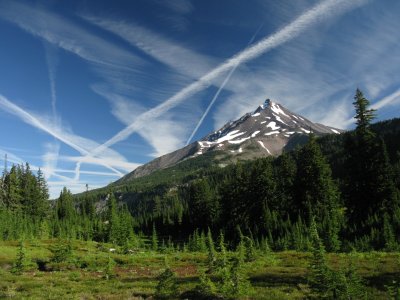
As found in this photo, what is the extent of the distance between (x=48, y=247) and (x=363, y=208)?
47053 millimetres

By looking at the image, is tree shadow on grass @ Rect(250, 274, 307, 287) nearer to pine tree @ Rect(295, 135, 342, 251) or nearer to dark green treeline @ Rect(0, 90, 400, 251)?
dark green treeline @ Rect(0, 90, 400, 251)

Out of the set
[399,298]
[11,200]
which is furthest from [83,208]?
[399,298]

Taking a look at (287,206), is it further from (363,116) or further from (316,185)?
(363,116)

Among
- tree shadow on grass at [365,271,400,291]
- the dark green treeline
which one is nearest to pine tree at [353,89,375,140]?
the dark green treeline

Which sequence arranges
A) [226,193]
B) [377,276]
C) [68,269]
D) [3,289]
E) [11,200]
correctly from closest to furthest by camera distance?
[377,276]
[3,289]
[68,269]
[226,193]
[11,200]

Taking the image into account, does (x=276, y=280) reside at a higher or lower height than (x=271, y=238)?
lower

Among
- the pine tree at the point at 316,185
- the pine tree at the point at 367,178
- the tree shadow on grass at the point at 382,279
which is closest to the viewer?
the tree shadow on grass at the point at 382,279

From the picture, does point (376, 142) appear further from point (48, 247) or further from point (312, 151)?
point (48, 247)

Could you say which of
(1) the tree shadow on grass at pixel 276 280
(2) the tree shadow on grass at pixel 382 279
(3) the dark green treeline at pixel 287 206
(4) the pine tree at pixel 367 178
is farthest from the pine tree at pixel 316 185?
(2) the tree shadow on grass at pixel 382 279

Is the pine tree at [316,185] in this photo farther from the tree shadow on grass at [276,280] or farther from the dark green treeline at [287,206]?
the tree shadow on grass at [276,280]

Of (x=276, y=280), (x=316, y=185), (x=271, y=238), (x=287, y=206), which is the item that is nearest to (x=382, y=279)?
(x=276, y=280)

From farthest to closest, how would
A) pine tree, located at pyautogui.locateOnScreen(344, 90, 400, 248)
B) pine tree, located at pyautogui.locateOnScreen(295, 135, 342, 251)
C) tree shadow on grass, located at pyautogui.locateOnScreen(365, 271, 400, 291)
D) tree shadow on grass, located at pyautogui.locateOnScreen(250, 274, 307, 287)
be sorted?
pine tree, located at pyautogui.locateOnScreen(295, 135, 342, 251) < pine tree, located at pyautogui.locateOnScreen(344, 90, 400, 248) < tree shadow on grass, located at pyautogui.locateOnScreen(250, 274, 307, 287) < tree shadow on grass, located at pyautogui.locateOnScreen(365, 271, 400, 291)

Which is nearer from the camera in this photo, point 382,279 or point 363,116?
point 382,279

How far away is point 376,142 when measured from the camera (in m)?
43.8
